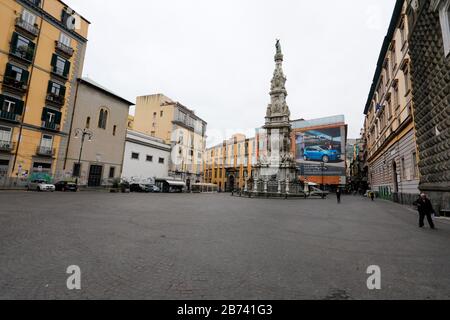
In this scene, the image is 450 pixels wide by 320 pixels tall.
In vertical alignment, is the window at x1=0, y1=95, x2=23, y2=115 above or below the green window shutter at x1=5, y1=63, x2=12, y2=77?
below

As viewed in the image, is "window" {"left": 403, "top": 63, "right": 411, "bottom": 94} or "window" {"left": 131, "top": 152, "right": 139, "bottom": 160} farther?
"window" {"left": 131, "top": 152, "right": 139, "bottom": 160}

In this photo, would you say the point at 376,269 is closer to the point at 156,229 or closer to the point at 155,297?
the point at 155,297

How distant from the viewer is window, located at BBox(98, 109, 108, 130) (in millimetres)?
34281

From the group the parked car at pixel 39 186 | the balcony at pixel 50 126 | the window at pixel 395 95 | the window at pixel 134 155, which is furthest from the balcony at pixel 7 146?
the window at pixel 395 95

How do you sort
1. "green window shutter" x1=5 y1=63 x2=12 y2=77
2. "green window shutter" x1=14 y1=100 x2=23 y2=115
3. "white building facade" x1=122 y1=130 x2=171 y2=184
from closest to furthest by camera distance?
1. "green window shutter" x1=5 y1=63 x2=12 y2=77
2. "green window shutter" x1=14 y1=100 x2=23 y2=115
3. "white building facade" x1=122 y1=130 x2=171 y2=184

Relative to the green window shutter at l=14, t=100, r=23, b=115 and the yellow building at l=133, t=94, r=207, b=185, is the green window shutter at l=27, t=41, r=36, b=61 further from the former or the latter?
the yellow building at l=133, t=94, r=207, b=185

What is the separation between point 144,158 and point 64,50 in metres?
20.2

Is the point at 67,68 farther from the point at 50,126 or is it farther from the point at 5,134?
the point at 5,134

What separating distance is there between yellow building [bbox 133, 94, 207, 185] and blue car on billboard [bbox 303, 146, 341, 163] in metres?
31.2

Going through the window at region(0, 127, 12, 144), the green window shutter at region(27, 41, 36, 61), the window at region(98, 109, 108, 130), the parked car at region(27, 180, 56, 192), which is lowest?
the parked car at region(27, 180, 56, 192)

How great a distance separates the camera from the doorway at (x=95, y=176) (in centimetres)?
3262

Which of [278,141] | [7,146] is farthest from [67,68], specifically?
[278,141]

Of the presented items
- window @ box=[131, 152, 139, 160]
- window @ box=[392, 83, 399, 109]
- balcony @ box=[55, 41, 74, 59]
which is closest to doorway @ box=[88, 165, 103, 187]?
window @ box=[131, 152, 139, 160]
